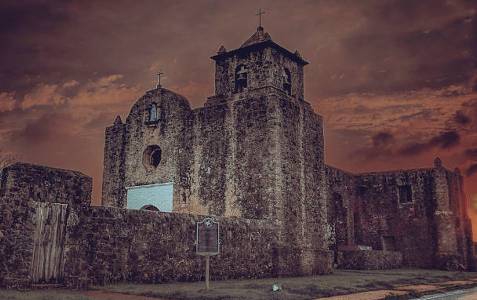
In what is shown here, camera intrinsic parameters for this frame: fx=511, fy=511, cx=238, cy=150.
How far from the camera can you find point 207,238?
13.0m

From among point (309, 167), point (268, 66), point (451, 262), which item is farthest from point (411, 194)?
point (268, 66)

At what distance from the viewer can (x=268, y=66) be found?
20938 millimetres

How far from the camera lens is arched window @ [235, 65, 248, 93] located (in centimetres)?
2170

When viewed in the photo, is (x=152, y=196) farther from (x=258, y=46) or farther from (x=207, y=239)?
(x=207, y=239)

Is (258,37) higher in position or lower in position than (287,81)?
higher

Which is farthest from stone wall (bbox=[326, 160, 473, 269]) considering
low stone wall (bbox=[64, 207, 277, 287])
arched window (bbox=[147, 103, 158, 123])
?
low stone wall (bbox=[64, 207, 277, 287])

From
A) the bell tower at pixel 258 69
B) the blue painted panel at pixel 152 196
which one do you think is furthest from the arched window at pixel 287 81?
the blue painted panel at pixel 152 196

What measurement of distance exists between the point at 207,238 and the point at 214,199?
7.06 meters

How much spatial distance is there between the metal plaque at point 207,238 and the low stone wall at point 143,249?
150 cm

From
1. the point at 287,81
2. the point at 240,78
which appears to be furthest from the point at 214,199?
the point at 287,81

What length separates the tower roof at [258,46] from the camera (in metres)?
21.2

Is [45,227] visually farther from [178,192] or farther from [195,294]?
[178,192]

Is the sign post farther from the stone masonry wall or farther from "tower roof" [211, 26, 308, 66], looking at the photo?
"tower roof" [211, 26, 308, 66]

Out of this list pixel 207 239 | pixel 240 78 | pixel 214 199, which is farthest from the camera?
pixel 240 78
